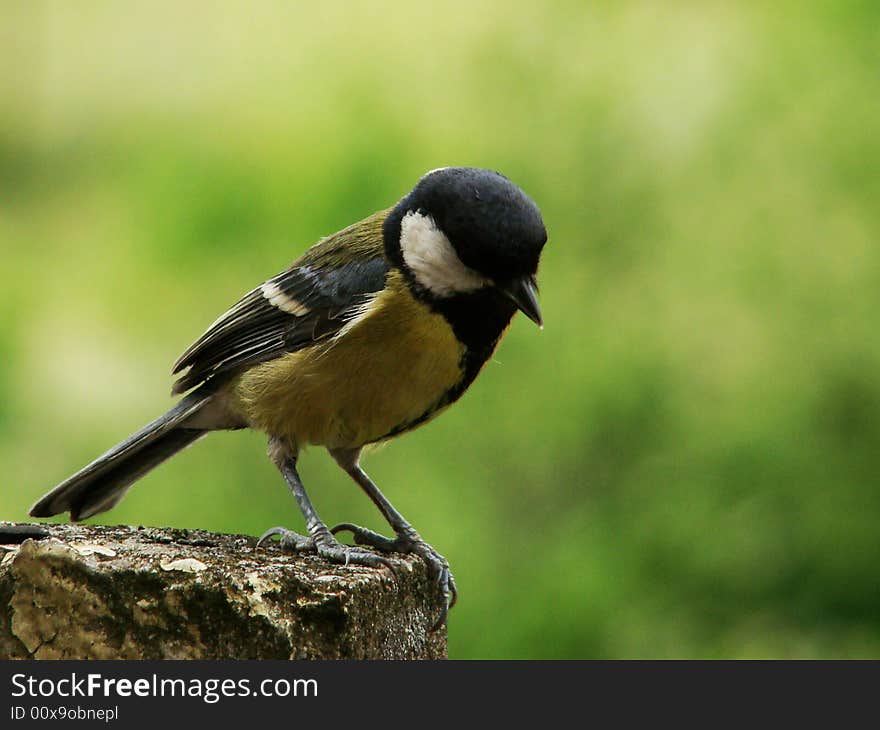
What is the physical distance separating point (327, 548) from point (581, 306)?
2.03 metres

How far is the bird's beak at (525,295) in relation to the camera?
9.05 ft

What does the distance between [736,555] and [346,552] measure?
208 centimetres

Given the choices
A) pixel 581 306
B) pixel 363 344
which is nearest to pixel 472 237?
pixel 363 344

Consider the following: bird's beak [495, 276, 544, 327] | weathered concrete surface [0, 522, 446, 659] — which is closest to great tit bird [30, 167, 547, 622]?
bird's beak [495, 276, 544, 327]

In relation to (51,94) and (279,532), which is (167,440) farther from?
(51,94)

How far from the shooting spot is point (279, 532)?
2754mm

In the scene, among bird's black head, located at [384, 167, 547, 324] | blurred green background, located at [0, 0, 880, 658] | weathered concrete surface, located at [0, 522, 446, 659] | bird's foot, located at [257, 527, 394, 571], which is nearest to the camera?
weathered concrete surface, located at [0, 522, 446, 659]

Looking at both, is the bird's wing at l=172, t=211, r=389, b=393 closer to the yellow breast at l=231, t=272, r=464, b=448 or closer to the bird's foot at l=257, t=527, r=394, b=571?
the yellow breast at l=231, t=272, r=464, b=448

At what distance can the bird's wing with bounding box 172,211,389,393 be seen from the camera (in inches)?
123

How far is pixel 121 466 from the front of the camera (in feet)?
10.9

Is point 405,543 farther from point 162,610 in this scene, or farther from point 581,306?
point 581,306

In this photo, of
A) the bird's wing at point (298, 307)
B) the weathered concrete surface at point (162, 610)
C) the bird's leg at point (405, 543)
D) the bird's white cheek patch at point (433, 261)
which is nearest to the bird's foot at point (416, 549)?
the bird's leg at point (405, 543)

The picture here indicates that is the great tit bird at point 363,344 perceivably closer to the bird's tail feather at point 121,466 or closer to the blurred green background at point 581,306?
the bird's tail feather at point 121,466

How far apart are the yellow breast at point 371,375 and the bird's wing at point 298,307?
0.23 feet
